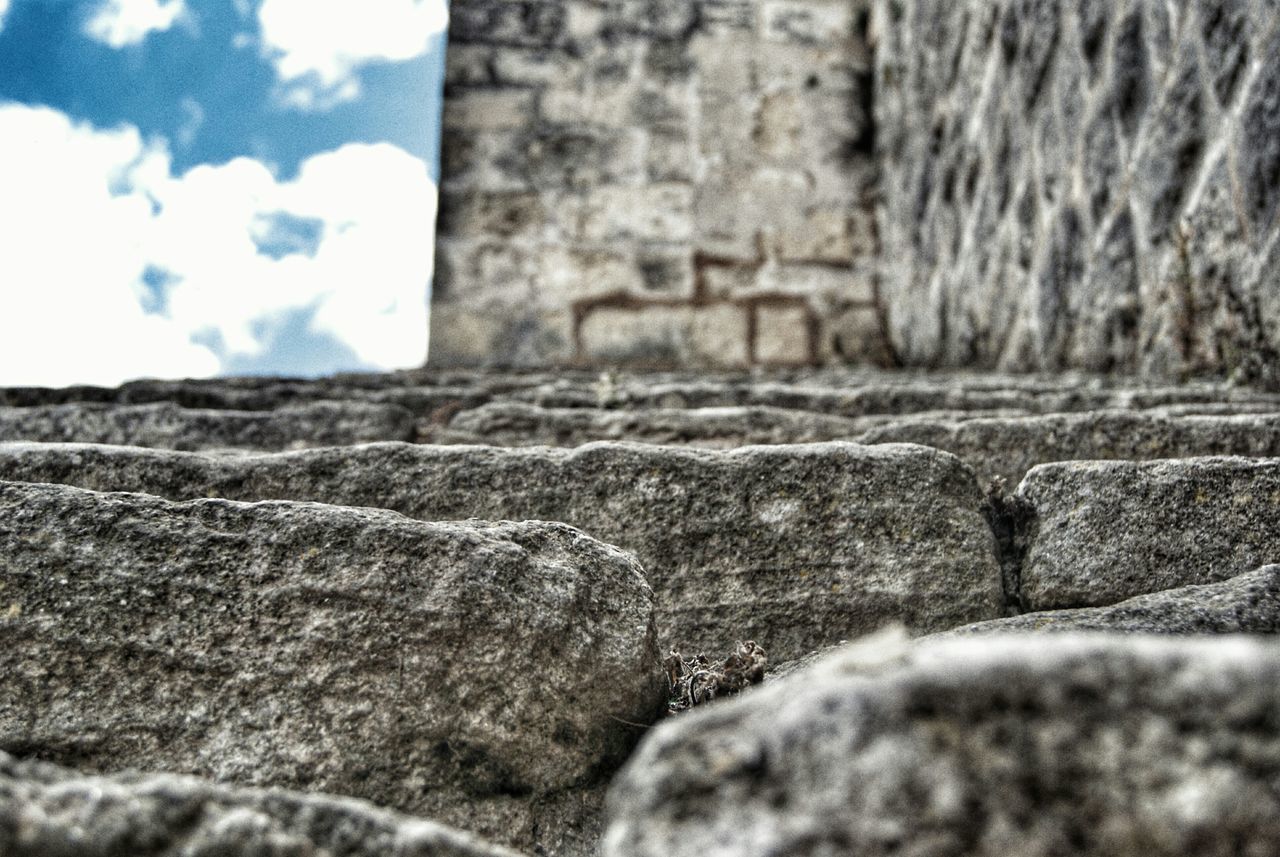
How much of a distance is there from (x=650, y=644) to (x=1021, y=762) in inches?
22.0

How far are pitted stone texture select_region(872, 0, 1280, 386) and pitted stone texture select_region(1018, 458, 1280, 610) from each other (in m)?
1.06

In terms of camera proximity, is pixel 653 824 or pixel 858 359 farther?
pixel 858 359

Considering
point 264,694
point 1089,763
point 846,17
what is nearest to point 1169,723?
point 1089,763

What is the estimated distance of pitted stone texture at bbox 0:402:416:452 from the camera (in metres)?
1.95

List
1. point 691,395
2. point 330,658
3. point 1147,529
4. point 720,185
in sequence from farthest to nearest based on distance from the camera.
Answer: point 720,185, point 691,395, point 1147,529, point 330,658

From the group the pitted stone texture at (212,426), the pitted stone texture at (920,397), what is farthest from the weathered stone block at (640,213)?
the pitted stone texture at (212,426)

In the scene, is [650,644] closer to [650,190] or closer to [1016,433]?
[1016,433]

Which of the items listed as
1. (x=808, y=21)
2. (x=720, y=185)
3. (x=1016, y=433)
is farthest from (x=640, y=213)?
(x=1016, y=433)

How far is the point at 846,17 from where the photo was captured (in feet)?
16.5

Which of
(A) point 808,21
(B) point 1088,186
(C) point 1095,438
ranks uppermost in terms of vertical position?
(A) point 808,21

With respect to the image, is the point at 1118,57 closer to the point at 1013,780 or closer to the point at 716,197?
the point at 716,197

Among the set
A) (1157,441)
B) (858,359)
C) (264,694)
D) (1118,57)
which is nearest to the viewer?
(264,694)

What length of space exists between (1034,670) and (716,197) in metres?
4.41

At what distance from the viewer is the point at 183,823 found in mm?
557
